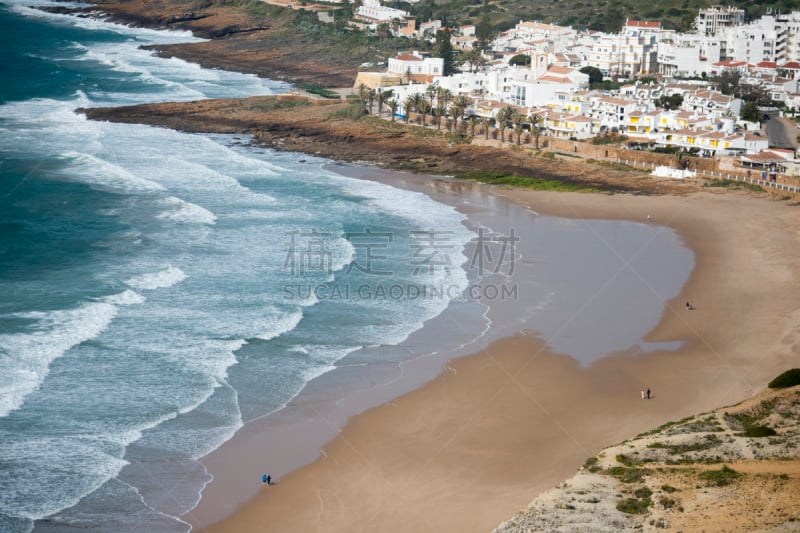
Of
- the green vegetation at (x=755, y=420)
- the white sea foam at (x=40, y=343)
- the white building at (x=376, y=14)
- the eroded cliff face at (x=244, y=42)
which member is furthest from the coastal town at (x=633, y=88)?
the white sea foam at (x=40, y=343)

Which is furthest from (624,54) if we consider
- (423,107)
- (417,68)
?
(423,107)

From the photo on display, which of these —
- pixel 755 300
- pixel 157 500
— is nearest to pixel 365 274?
pixel 755 300

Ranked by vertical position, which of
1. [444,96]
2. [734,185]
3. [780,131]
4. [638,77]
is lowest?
[734,185]

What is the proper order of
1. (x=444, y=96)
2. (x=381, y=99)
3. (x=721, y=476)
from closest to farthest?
(x=721, y=476) → (x=444, y=96) → (x=381, y=99)

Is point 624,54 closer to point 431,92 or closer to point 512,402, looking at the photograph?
point 431,92

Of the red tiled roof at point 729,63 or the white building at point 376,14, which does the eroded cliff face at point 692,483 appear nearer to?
the red tiled roof at point 729,63
